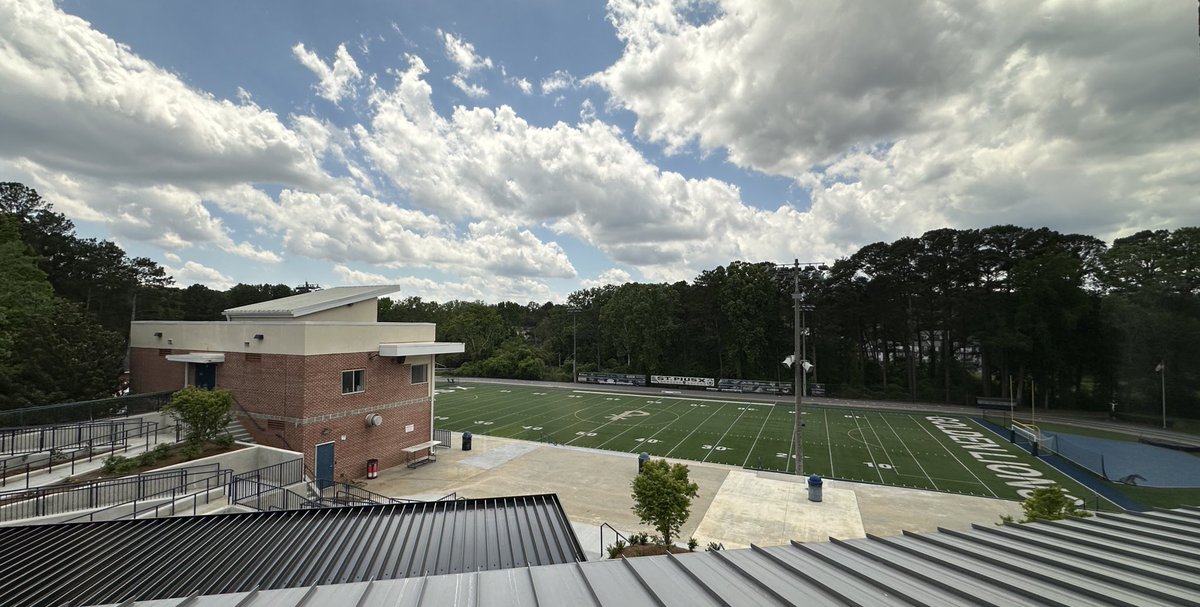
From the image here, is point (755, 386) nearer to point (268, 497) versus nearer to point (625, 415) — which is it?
point (625, 415)

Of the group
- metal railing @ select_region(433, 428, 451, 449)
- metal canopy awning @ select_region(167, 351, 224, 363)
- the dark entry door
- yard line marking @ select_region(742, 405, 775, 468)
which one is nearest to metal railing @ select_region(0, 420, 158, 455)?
the dark entry door

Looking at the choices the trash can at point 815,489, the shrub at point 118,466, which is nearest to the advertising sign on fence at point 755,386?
the trash can at point 815,489

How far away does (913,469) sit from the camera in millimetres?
21234

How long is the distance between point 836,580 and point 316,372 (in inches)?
691

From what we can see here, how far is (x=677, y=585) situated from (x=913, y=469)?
22.4 metres

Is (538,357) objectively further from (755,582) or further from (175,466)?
(755,582)

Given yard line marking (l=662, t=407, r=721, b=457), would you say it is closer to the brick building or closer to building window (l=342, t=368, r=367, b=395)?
the brick building

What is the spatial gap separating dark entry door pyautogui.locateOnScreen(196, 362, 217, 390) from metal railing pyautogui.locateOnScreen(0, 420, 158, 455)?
7.59 feet

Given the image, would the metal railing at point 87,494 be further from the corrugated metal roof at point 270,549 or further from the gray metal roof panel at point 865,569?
the gray metal roof panel at point 865,569

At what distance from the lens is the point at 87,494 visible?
39.1ft

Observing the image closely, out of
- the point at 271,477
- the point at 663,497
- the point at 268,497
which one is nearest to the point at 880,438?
the point at 663,497

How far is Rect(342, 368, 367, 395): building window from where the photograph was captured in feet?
58.7

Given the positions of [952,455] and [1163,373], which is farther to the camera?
[1163,373]

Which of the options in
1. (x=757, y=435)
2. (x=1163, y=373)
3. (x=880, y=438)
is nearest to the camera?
(x=880, y=438)
